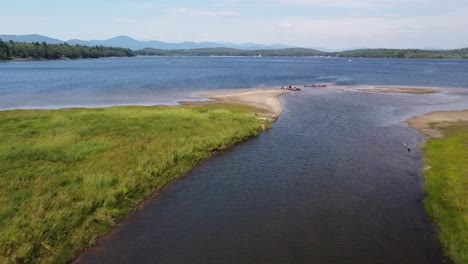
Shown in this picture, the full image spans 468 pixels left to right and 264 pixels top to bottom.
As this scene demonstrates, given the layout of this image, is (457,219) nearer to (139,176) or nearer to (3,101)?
(139,176)

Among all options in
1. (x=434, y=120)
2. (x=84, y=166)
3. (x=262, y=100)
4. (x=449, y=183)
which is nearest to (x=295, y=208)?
(x=449, y=183)

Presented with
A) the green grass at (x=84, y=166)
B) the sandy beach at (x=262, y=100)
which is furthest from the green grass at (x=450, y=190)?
the sandy beach at (x=262, y=100)

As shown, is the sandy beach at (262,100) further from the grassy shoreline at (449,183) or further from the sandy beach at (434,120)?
the grassy shoreline at (449,183)

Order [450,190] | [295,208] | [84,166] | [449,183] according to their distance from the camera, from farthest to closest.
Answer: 1. [84,166]
2. [449,183]
3. [450,190]
4. [295,208]

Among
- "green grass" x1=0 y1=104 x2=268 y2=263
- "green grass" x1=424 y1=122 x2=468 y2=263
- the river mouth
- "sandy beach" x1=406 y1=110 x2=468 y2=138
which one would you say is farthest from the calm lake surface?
"sandy beach" x1=406 y1=110 x2=468 y2=138

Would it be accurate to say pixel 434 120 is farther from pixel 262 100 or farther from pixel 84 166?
pixel 84 166

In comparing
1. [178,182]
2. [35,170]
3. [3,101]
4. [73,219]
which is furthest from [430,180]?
[3,101]

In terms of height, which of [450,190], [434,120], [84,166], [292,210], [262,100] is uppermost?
[262,100]

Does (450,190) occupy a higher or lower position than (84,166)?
Answer: lower
